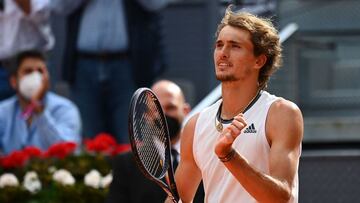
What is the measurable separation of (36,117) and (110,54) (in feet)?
2.54

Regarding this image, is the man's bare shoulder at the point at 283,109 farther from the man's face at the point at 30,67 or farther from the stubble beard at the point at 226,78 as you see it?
the man's face at the point at 30,67

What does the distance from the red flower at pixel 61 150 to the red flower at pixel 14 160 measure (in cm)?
17

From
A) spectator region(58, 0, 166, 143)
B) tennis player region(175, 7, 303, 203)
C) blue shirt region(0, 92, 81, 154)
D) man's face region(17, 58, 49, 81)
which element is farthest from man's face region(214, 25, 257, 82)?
man's face region(17, 58, 49, 81)

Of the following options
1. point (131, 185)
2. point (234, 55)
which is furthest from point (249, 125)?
point (131, 185)

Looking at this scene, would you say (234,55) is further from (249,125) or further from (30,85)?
(30,85)

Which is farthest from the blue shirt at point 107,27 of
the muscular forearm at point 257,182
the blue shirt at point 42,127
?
the muscular forearm at point 257,182

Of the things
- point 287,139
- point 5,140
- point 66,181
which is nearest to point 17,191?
point 66,181

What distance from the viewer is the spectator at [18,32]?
28.6 feet

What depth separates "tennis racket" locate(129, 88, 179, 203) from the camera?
4.38 meters

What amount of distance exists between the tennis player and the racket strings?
13 cm

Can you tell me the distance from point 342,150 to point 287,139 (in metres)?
4.47

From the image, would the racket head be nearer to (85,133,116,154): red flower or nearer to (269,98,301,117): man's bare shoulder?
(269,98,301,117): man's bare shoulder

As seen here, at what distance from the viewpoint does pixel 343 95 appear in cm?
880

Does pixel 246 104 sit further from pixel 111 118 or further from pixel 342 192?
pixel 111 118
